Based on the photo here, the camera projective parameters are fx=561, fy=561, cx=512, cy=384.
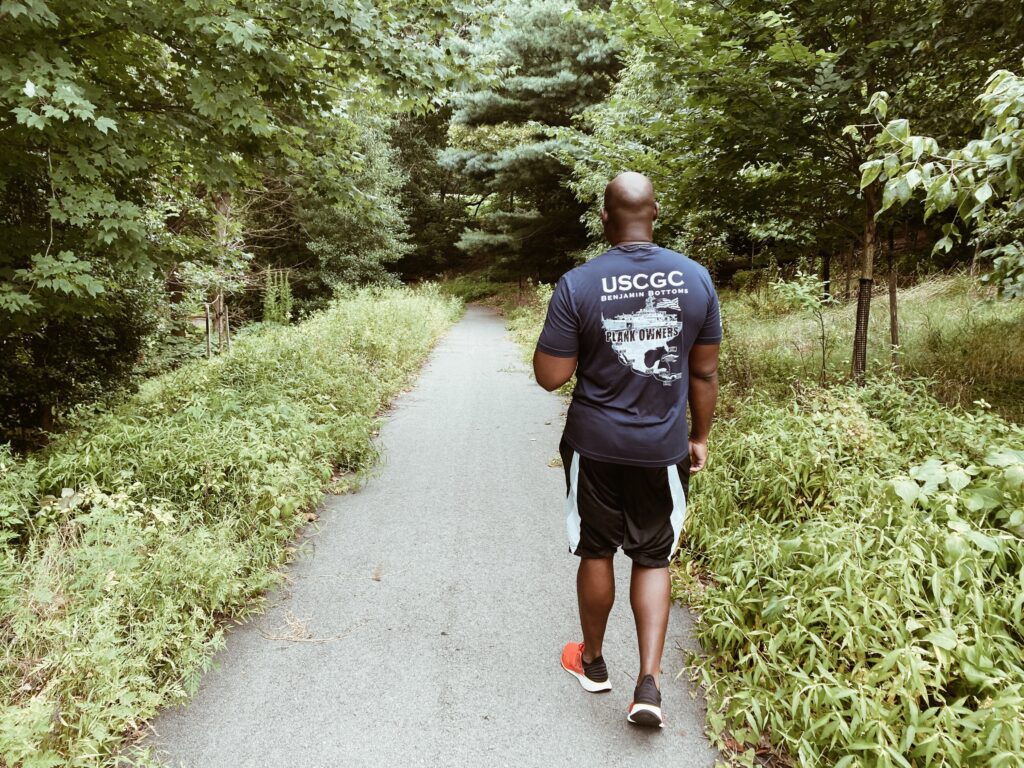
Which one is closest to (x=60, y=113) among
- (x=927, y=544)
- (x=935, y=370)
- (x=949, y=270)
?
(x=927, y=544)

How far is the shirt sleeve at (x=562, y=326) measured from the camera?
2.19 meters

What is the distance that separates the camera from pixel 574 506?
95.6 inches

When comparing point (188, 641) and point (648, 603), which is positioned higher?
point (648, 603)

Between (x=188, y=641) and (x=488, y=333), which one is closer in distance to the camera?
(x=188, y=641)

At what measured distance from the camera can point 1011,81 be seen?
87.8 inches

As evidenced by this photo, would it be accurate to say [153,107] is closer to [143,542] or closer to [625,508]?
[143,542]

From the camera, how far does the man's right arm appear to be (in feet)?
7.64

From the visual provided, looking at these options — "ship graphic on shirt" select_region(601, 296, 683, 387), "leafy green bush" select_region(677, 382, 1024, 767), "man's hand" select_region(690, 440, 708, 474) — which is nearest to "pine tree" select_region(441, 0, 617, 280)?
"leafy green bush" select_region(677, 382, 1024, 767)

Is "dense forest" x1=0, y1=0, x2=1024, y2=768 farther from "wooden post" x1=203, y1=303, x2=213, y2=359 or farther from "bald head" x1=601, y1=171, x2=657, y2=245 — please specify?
"wooden post" x1=203, y1=303, x2=213, y2=359

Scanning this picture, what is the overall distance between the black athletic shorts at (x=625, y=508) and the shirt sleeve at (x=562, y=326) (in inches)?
17.8

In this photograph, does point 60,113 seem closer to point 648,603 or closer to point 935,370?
point 648,603

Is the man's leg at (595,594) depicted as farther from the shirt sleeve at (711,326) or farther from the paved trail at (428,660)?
the shirt sleeve at (711,326)

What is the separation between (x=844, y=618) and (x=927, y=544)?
2.32 feet

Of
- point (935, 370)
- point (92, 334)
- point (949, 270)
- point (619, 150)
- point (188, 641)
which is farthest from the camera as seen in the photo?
point (949, 270)
